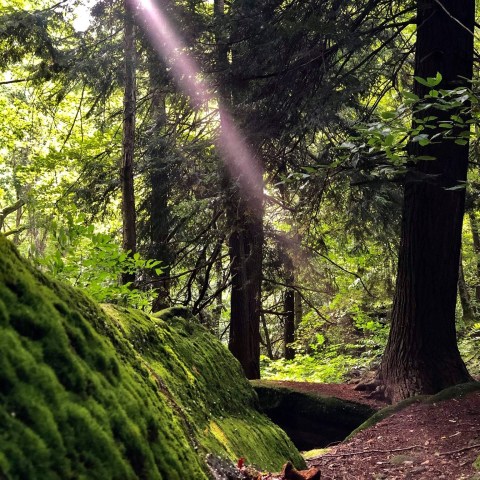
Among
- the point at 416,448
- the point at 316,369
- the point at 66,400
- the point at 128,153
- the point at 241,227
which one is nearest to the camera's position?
the point at 66,400

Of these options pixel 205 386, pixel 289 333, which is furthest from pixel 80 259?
pixel 289 333

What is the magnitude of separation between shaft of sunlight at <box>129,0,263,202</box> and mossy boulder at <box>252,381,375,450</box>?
298 centimetres

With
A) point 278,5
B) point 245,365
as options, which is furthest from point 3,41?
point 245,365

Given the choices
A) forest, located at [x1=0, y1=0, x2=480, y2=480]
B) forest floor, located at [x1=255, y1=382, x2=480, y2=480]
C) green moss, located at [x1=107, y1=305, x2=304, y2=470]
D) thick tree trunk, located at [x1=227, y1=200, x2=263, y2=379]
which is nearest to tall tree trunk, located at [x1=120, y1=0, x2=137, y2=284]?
forest, located at [x1=0, y1=0, x2=480, y2=480]

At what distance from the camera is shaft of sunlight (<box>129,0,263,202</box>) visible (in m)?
7.10

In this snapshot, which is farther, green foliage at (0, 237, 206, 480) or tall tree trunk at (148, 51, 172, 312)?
tall tree trunk at (148, 51, 172, 312)

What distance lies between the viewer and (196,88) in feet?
25.3

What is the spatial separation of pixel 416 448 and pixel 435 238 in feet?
9.27

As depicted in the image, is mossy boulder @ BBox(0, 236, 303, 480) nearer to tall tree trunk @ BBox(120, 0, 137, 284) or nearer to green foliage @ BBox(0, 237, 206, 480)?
green foliage @ BBox(0, 237, 206, 480)

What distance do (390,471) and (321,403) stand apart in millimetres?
2780

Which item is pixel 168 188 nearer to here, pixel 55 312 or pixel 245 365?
pixel 245 365

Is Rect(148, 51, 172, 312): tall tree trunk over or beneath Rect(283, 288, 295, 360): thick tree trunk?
over

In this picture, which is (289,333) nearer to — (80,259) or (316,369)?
(316,369)

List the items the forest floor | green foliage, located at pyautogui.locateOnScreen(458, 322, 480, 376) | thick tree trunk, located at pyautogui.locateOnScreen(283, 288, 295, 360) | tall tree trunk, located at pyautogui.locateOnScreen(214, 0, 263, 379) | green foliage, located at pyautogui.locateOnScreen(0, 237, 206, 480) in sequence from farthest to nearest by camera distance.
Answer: thick tree trunk, located at pyautogui.locateOnScreen(283, 288, 295, 360), green foliage, located at pyautogui.locateOnScreen(458, 322, 480, 376), tall tree trunk, located at pyautogui.locateOnScreen(214, 0, 263, 379), the forest floor, green foliage, located at pyautogui.locateOnScreen(0, 237, 206, 480)
